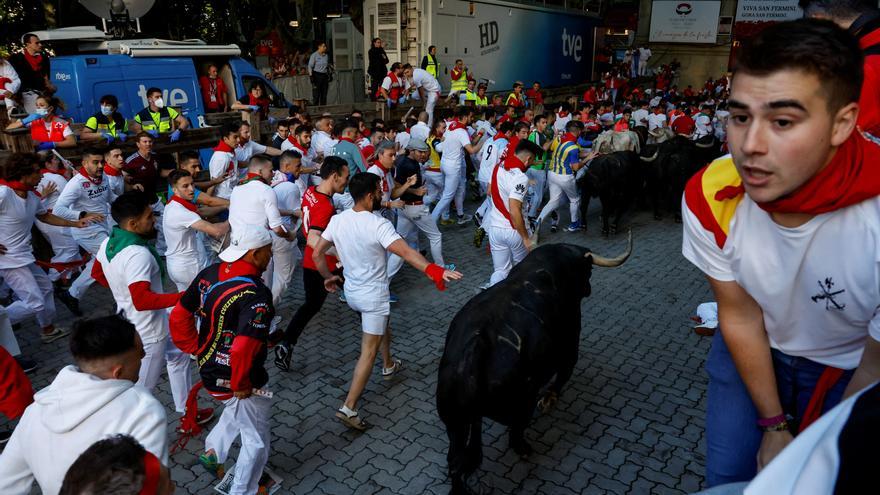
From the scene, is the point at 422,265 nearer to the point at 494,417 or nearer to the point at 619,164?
the point at 494,417

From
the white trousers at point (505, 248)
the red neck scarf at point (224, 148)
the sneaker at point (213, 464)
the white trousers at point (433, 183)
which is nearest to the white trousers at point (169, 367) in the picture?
the sneaker at point (213, 464)

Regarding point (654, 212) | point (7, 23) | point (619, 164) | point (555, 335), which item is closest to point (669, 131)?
point (654, 212)

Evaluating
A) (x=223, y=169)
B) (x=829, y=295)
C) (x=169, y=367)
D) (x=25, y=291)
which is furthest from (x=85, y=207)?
(x=829, y=295)

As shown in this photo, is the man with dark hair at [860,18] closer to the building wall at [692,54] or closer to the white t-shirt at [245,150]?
the white t-shirt at [245,150]

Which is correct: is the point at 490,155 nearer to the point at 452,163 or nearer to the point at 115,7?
the point at 452,163

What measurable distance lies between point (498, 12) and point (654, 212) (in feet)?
41.7

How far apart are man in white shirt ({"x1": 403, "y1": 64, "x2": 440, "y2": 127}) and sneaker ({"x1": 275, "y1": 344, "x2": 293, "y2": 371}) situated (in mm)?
11031

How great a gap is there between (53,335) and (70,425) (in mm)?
5415

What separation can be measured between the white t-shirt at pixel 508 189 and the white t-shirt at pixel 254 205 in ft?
8.91

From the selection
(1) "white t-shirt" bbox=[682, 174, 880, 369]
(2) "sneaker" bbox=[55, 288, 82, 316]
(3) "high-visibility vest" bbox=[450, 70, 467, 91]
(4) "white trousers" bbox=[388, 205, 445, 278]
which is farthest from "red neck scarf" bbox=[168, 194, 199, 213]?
(3) "high-visibility vest" bbox=[450, 70, 467, 91]

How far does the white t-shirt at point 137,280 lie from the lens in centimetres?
477

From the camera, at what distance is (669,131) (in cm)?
1502

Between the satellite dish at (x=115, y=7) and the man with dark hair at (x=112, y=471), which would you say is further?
the satellite dish at (x=115, y=7)

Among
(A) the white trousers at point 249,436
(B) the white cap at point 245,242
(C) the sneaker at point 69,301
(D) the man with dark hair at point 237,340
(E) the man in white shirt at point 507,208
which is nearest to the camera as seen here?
(D) the man with dark hair at point 237,340
